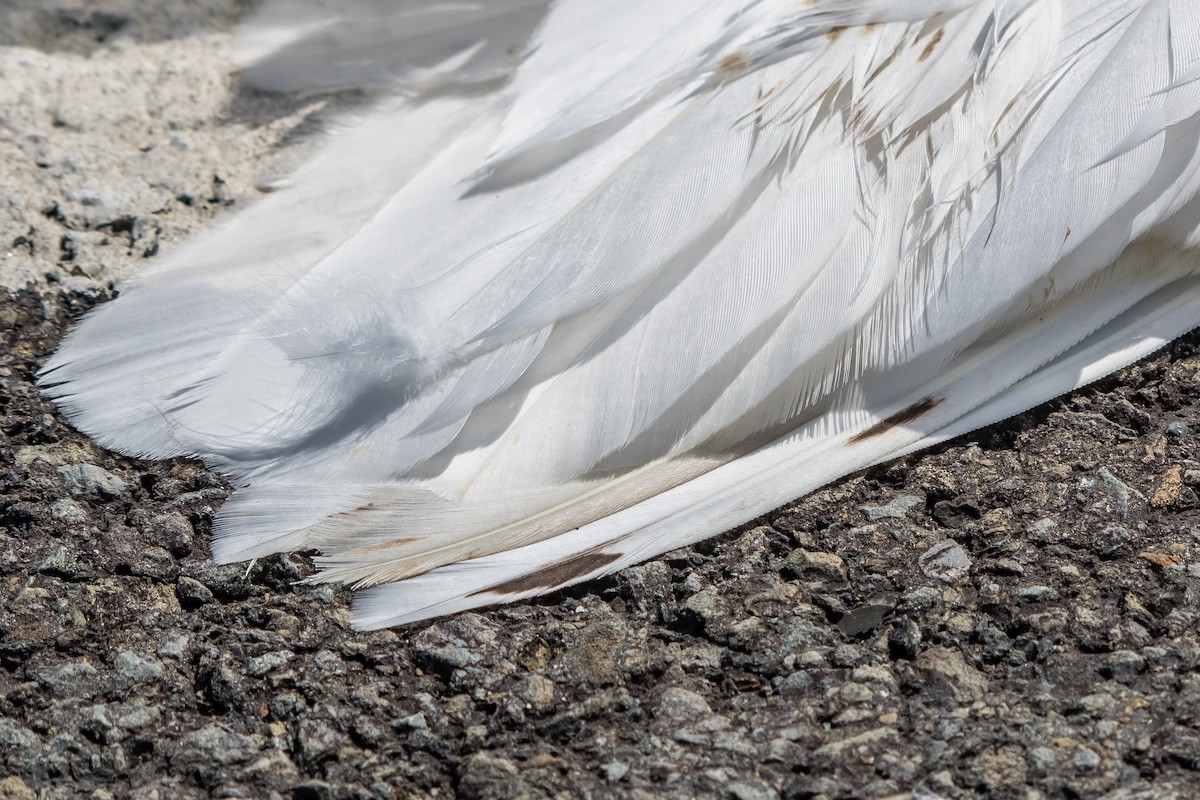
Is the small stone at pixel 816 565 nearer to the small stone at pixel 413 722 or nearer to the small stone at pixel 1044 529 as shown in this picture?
the small stone at pixel 1044 529

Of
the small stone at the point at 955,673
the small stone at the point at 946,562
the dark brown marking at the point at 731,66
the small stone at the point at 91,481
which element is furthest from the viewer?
the dark brown marking at the point at 731,66

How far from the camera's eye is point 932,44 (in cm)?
155

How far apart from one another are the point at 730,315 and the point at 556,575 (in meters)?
0.42

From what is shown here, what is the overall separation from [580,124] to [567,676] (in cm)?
82

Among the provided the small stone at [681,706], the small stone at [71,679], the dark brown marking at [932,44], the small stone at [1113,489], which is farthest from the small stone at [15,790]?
the dark brown marking at [932,44]

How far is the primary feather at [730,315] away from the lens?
1463mm

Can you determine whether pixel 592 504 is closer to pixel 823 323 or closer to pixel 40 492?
pixel 823 323

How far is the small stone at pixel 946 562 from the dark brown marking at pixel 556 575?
0.39m

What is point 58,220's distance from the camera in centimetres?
188

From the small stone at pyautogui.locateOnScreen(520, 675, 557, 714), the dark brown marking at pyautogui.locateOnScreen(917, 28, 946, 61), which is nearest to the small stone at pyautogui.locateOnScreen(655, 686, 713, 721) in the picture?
the small stone at pyautogui.locateOnScreen(520, 675, 557, 714)

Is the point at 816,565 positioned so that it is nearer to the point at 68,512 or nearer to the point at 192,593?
the point at 192,593

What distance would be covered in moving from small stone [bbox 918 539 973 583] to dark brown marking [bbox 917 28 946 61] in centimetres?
68

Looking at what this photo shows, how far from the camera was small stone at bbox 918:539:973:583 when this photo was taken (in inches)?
53.7

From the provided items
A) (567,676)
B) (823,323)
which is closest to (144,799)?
(567,676)
